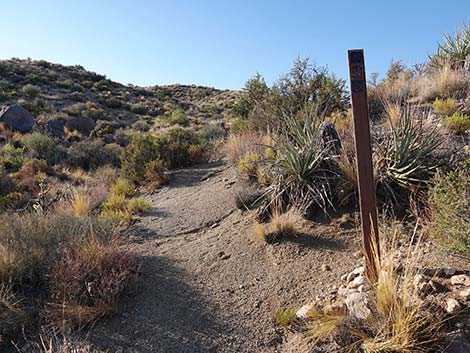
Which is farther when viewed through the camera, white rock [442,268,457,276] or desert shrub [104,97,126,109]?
desert shrub [104,97,126,109]

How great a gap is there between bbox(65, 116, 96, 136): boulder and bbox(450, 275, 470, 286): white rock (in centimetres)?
1915

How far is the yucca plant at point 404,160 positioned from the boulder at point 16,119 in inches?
730

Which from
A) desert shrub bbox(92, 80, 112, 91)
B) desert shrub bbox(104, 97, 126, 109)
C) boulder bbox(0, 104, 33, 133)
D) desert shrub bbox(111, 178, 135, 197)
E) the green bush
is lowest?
desert shrub bbox(111, 178, 135, 197)

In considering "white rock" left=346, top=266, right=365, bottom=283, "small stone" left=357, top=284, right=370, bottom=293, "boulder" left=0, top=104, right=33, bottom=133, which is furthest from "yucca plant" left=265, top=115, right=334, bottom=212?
"boulder" left=0, top=104, right=33, bottom=133

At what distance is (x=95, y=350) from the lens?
3.44m

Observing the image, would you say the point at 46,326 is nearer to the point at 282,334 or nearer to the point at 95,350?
the point at 95,350

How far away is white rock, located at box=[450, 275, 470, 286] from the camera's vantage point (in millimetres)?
3168

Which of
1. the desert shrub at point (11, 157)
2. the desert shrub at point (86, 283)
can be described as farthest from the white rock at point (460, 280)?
the desert shrub at point (11, 157)

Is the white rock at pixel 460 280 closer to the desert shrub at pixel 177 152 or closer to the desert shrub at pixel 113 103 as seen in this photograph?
the desert shrub at pixel 177 152

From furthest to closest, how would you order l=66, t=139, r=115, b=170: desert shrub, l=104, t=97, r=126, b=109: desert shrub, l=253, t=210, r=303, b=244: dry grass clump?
l=104, t=97, r=126, b=109: desert shrub → l=66, t=139, r=115, b=170: desert shrub → l=253, t=210, r=303, b=244: dry grass clump

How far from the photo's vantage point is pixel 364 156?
3477mm

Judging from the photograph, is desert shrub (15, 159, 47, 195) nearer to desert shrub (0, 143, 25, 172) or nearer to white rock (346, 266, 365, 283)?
desert shrub (0, 143, 25, 172)

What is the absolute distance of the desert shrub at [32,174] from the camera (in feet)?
36.1

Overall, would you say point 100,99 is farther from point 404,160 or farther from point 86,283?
point 404,160
